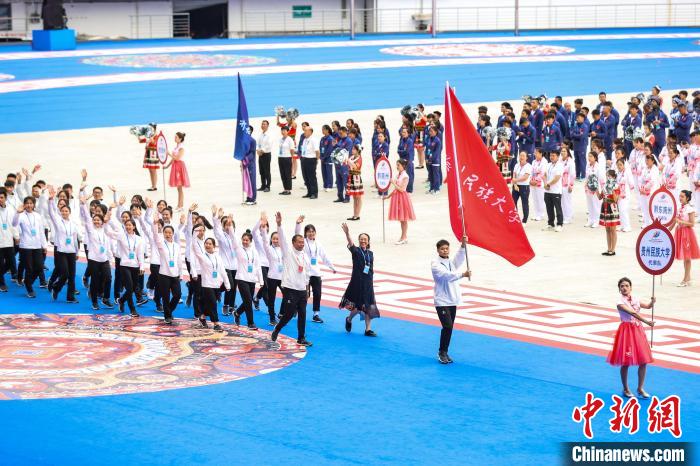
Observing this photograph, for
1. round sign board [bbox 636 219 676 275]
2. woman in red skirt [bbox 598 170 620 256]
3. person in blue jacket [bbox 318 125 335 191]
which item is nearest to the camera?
round sign board [bbox 636 219 676 275]

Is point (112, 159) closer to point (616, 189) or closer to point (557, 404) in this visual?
point (616, 189)

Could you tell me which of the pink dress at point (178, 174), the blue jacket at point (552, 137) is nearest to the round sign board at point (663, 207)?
the blue jacket at point (552, 137)

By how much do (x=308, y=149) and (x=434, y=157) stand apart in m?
3.15

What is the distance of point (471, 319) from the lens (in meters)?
20.1

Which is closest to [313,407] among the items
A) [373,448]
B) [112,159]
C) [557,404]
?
[373,448]

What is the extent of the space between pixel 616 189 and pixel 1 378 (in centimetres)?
1291

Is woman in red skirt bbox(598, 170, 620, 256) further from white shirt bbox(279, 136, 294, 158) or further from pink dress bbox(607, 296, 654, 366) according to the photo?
white shirt bbox(279, 136, 294, 158)

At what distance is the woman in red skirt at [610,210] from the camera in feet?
79.9

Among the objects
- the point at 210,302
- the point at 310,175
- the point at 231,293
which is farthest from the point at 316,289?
the point at 310,175

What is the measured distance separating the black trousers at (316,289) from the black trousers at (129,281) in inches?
116

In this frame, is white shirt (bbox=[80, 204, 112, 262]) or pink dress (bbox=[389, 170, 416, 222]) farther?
pink dress (bbox=[389, 170, 416, 222])

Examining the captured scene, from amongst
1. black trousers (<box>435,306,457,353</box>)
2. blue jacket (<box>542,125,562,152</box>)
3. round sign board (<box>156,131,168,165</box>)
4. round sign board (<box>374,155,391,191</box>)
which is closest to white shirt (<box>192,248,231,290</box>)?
black trousers (<box>435,306,457,353</box>)

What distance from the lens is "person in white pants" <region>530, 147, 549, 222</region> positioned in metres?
27.5

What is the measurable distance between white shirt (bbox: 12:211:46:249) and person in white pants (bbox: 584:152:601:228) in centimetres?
1120
